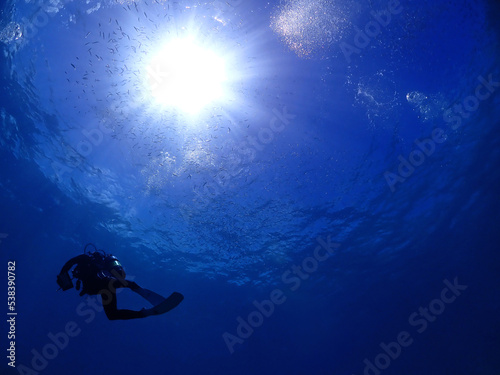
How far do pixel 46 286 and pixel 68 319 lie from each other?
633 cm

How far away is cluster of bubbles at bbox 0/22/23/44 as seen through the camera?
31.0ft

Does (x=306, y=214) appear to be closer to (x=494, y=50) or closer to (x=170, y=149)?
(x=170, y=149)

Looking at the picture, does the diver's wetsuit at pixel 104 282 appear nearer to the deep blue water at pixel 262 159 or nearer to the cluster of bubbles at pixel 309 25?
the deep blue water at pixel 262 159

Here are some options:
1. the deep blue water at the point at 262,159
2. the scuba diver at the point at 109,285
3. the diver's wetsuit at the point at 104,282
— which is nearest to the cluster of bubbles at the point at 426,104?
the deep blue water at the point at 262,159

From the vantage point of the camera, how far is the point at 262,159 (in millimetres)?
12461

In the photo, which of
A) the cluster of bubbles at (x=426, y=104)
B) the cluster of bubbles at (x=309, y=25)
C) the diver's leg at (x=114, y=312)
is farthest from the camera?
the cluster of bubbles at (x=426, y=104)

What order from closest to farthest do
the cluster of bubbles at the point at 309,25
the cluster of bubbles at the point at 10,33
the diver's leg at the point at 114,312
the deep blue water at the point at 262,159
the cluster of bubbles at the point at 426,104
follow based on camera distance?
1. the diver's leg at the point at 114,312
2. the cluster of bubbles at the point at 309,25
3. the deep blue water at the point at 262,159
4. the cluster of bubbles at the point at 10,33
5. the cluster of bubbles at the point at 426,104

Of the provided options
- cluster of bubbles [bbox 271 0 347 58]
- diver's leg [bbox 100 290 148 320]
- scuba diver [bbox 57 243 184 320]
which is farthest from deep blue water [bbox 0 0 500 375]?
diver's leg [bbox 100 290 148 320]

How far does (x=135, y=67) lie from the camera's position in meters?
9.45

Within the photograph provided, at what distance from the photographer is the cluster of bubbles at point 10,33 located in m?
9.45

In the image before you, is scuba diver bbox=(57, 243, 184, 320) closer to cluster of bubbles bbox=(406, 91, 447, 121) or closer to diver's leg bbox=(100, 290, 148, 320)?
diver's leg bbox=(100, 290, 148, 320)

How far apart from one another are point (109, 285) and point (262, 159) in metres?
8.89

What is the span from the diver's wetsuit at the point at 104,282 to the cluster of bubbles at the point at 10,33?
958 centimetres

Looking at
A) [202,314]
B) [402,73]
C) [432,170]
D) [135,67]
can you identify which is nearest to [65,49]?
[135,67]
